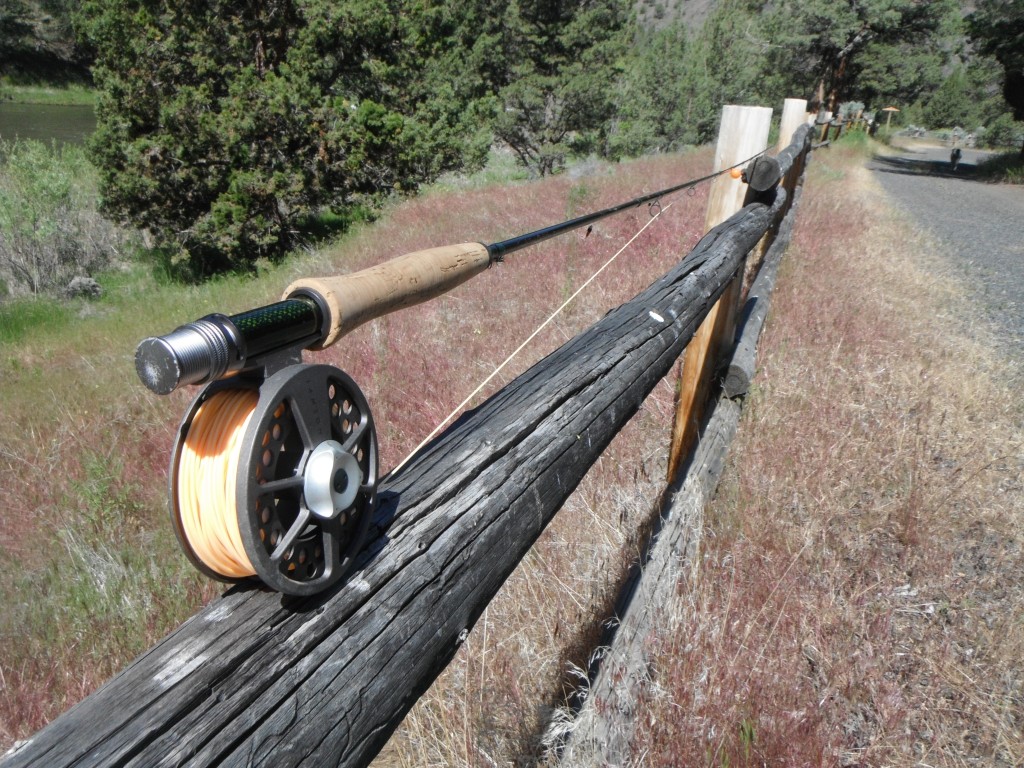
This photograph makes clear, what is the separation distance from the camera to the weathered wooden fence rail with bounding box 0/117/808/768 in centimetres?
74

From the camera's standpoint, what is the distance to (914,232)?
444 inches

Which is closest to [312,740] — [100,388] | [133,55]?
[100,388]

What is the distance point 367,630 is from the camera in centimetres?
94

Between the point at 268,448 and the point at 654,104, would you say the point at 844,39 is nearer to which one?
the point at 654,104

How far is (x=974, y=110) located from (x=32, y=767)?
69.4 meters

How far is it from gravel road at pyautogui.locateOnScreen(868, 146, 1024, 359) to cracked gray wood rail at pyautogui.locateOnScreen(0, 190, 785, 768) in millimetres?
6049

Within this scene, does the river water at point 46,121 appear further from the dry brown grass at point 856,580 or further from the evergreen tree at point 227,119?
the dry brown grass at point 856,580

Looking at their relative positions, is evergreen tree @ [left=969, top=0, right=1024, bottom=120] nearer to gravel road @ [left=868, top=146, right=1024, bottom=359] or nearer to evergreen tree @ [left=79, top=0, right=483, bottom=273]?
gravel road @ [left=868, top=146, right=1024, bottom=359]

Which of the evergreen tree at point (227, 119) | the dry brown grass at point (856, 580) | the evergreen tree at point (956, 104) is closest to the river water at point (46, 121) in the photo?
the evergreen tree at point (227, 119)

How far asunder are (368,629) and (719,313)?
304cm

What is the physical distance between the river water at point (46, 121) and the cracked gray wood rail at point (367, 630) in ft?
116

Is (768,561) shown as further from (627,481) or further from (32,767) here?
(32,767)

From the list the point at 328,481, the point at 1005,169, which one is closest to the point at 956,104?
the point at 1005,169

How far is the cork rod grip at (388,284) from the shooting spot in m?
1.04
